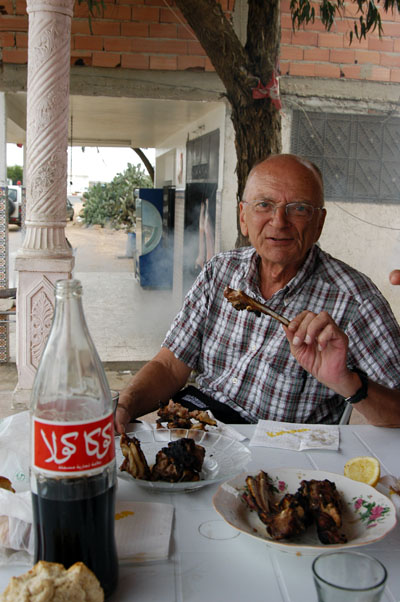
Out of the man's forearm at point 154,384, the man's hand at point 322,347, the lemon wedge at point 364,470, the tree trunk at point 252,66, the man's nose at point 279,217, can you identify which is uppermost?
the tree trunk at point 252,66

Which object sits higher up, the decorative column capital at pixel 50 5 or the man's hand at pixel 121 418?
the decorative column capital at pixel 50 5

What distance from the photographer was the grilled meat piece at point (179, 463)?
1261 mm

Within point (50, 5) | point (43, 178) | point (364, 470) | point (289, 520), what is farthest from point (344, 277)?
point (50, 5)

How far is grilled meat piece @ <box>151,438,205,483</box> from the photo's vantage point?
1.26 meters

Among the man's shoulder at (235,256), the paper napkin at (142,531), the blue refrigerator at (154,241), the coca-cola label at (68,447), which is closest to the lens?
the coca-cola label at (68,447)

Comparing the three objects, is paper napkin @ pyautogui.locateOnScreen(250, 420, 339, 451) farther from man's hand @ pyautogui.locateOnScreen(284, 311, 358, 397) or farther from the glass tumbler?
the glass tumbler

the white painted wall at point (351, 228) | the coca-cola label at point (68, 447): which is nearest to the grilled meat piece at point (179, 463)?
the coca-cola label at point (68, 447)

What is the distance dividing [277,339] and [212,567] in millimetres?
1186

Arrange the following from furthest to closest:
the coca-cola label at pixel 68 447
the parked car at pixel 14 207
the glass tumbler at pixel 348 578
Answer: the parked car at pixel 14 207
the coca-cola label at pixel 68 447
the glass tumbler at pixel 348 578

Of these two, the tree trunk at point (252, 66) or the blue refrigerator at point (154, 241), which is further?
the blue refrigerator at point (154, 241)

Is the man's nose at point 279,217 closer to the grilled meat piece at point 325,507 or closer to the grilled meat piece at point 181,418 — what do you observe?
the grilled meat piece at point 181,418

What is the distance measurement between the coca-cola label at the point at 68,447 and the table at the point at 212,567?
24 centimetres

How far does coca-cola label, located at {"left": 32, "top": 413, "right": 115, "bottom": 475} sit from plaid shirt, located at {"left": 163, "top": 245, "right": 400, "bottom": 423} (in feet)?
4.22

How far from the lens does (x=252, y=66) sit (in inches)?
157
